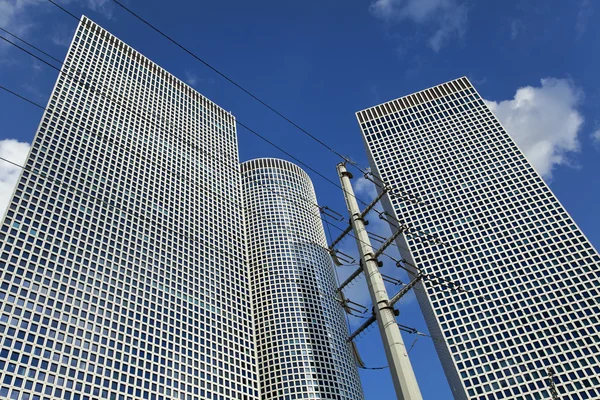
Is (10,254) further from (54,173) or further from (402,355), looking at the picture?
(402,355)

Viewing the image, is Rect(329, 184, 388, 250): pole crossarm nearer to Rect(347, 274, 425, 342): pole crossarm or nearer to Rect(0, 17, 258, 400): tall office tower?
Rect(347, 274, 425, 342): pole crossarm

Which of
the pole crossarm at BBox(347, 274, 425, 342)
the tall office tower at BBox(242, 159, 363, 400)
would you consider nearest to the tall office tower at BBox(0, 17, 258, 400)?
the tall office tower at BBox(242, 159, 363, 400)

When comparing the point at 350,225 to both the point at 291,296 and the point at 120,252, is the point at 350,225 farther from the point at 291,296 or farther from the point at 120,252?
the point at 291,296

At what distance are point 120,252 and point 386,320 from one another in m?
59.7

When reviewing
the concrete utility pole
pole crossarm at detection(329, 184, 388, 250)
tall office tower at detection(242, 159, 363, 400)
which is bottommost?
the concrete utility pole

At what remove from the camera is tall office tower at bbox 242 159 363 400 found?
5299 inches

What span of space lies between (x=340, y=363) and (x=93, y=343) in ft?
250

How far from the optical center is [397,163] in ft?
472

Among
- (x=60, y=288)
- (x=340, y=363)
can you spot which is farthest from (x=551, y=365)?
(x=60, y=288)

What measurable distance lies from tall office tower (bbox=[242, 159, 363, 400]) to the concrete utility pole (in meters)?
46.5

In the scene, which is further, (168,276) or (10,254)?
(168,276)

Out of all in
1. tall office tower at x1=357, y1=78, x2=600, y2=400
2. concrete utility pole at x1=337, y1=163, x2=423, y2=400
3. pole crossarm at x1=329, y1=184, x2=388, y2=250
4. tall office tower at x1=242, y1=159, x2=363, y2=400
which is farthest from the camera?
tall office tower at x1=242, y1=159, x2=363, y2=400

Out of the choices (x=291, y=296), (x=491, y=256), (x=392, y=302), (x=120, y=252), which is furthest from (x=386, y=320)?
(x=291, y=296)

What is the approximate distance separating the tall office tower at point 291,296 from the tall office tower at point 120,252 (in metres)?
20.0
